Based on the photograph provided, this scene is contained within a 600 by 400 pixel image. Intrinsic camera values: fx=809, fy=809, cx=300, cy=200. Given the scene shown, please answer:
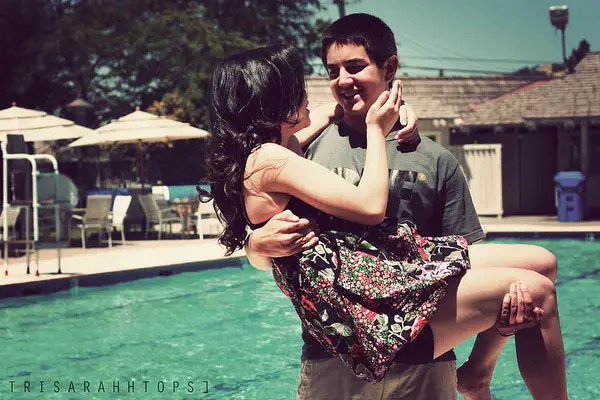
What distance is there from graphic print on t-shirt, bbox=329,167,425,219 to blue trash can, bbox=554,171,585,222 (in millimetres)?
17964

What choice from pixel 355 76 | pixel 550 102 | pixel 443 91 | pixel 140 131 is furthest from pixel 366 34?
pixel 443 91

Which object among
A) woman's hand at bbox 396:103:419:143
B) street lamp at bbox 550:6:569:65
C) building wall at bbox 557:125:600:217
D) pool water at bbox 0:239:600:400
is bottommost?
pool water at bbox 0:239:600:400

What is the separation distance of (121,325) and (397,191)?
7159 mm

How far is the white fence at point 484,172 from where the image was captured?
21.4 metres

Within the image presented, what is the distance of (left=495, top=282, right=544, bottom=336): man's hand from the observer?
225 cm

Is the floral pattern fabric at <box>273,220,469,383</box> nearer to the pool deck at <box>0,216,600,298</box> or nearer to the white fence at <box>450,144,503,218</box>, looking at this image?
the pool deck at <box>0,216,600,298</box>

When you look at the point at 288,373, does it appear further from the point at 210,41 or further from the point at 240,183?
the point at 210,41

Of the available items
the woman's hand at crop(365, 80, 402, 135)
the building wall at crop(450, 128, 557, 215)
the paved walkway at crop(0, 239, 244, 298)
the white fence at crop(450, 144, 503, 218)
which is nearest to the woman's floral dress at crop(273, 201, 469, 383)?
the woman's hand at crop(365, 80, 402, 135)

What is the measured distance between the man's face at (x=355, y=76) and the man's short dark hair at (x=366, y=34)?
16mm

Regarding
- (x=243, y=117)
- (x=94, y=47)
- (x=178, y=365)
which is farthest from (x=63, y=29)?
(x=243, y=117)

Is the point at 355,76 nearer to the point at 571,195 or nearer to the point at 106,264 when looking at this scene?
the point at 106,264

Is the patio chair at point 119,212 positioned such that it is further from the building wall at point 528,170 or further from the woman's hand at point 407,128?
the woman's hand at point 407,128

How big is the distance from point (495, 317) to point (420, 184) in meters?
0.45

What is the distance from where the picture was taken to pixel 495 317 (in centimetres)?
231
